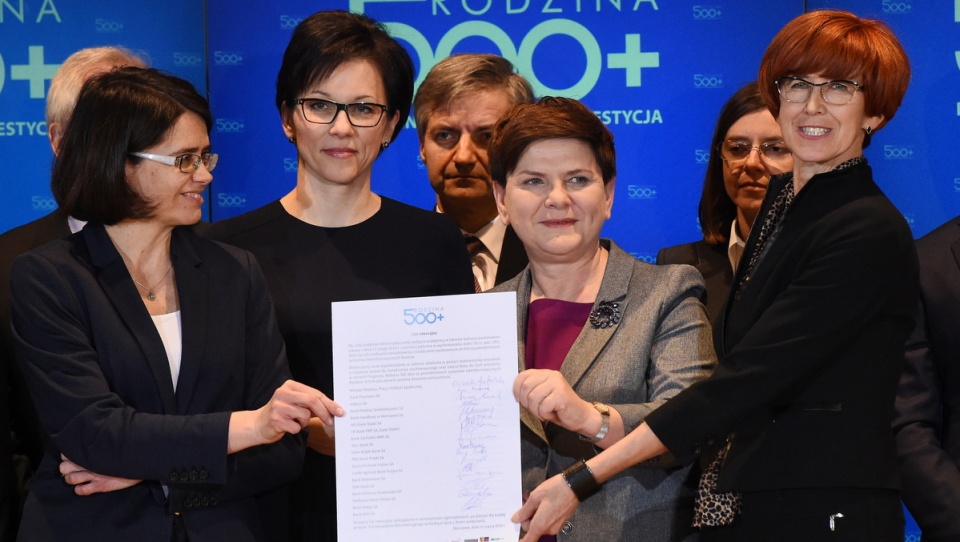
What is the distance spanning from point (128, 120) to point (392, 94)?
0.83m

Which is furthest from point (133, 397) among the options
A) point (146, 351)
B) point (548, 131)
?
point (548, 131)

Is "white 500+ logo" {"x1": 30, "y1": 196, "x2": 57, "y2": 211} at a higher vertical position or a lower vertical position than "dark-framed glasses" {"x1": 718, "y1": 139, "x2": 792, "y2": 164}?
higher

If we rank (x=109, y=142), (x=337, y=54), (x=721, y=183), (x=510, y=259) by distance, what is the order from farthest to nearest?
(x=721, y=183) < (x=510, y=259) < (x=337, y=54) < (x=109, y=142)

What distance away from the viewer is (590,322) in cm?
271

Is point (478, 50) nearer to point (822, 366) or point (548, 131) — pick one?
point (548, 131)

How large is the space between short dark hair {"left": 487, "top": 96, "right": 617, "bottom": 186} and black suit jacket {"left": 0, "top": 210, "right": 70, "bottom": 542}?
1.51 m

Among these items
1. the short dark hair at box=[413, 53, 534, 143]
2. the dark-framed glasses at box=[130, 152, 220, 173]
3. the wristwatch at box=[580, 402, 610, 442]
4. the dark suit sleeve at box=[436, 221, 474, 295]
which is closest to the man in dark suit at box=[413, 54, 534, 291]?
the short dark hair at box=[413, 53, 534, 143]

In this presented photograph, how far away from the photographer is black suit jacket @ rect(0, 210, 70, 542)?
312 cm

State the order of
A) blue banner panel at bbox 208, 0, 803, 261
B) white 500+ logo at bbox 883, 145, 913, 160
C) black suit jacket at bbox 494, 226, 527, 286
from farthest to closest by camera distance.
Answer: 1. blue banner panel at bbox 208, 0, 803, 261
2. white 500+ logo at bbox 883, 145, 913, 160
3. black suit jacket at bbox 494, 226, 527, 286

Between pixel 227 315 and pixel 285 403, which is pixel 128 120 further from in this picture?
pixel 285 403

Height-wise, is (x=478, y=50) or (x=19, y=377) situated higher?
(x=478, y=50)

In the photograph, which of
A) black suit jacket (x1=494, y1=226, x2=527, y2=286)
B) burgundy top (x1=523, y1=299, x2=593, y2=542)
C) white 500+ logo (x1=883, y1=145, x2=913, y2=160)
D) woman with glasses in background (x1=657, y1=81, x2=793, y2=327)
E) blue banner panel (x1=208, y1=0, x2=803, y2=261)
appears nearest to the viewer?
burgundy top (x1=523, y1=299, x2=593, y2=542)

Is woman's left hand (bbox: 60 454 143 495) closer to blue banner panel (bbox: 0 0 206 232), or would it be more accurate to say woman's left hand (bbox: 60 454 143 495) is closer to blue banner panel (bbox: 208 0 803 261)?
blue banner panel (bbox: 208 0 803 261)

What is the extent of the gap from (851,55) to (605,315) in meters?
0.84
